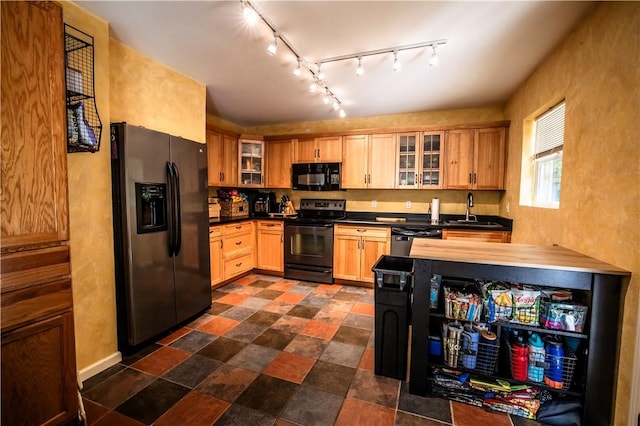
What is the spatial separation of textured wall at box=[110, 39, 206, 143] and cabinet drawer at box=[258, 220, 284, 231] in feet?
5.39

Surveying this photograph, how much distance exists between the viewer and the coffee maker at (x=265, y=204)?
16.1ft

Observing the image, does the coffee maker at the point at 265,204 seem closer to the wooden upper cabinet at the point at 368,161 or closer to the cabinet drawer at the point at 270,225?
the cabinet drawer at the point at 270,225

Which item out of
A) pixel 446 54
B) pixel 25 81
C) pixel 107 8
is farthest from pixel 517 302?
pixel 107 8

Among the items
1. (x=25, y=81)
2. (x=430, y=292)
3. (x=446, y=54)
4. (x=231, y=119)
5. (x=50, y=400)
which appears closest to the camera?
(x=25, y=81)

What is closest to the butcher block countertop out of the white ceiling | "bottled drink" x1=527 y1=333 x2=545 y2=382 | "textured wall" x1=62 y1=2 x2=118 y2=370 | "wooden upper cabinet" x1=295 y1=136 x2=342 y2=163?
"bottled drink" x1=527 y1=333 x2=545 y2=382

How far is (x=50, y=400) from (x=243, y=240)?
2.87 metres

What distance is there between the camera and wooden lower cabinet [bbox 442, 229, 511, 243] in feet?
11.0

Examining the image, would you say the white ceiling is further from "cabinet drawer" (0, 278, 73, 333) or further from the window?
"cabinet drawer" (0, 278, 73, 333)

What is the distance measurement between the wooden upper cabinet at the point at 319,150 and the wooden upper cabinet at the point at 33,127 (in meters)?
3.25

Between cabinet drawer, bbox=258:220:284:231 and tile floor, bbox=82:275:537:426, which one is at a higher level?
cabinet drawer, bbox=258:220:284:231

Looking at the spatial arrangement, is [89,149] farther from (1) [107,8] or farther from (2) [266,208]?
(2) [266,208]

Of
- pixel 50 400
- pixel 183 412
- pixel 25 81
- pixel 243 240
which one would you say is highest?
pixel 25 81

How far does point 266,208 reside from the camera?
4926 millimetres

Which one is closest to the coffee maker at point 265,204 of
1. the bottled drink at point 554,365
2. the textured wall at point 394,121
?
the textured wall at point 394,121
